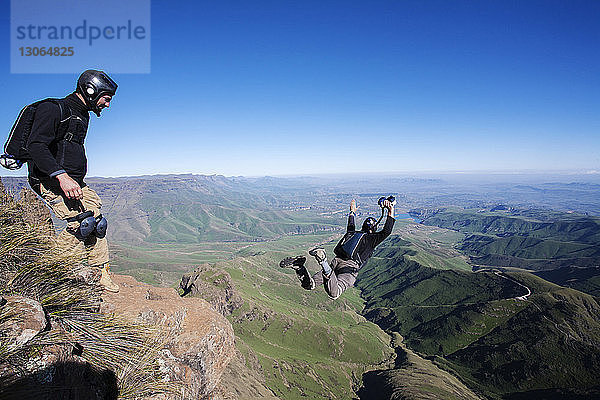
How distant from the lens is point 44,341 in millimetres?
4578

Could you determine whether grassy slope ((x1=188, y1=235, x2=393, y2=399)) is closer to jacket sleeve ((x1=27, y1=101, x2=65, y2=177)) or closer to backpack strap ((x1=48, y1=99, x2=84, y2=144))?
backpack strap ((x1=48, y1=99, x2=84, y2=144))

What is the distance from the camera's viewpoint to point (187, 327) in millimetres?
22000

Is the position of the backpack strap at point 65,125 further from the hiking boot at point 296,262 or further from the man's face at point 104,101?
the hiking boot at point 296,262

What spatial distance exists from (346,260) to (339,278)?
92 cm

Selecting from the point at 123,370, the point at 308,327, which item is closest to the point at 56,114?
the point at 123,370

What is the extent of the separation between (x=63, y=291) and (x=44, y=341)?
1044 millimetres

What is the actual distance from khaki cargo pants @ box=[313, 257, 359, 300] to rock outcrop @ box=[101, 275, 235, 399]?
854 cm

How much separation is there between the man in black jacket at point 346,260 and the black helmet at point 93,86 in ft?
23.7

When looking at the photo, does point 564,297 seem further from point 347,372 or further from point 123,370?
point 123,370

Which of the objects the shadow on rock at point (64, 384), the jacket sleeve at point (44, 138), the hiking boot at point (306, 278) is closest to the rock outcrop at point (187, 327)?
the hiking boot at point (306, 278)

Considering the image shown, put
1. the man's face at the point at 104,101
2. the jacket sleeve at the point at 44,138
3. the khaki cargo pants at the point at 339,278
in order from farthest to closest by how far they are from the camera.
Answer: the khaki cargo pants at the point at 339,278 < the man's face at the point at 104,101 < the jacket sleeve at the point at 44,138

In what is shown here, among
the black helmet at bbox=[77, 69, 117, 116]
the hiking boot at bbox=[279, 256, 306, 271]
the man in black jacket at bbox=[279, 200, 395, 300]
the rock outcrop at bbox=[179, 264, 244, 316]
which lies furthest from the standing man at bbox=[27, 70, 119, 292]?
the rock outcrop at bbox=[179, 264, 244, 316]

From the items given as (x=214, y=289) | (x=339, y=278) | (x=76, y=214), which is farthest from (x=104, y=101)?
(x=214, y=289)

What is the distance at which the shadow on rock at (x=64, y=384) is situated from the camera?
12.6ft
